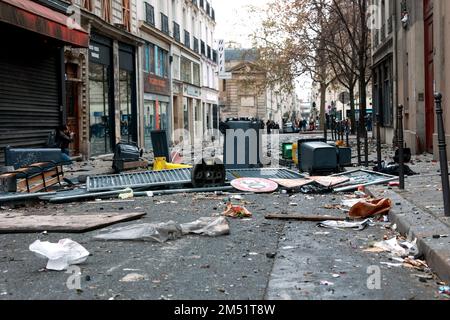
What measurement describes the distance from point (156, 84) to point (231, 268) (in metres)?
28.7

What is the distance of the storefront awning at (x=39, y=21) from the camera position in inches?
515

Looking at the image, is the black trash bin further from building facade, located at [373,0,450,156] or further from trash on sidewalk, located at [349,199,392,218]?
trash on sidewalk, located at [349,199,392,218]

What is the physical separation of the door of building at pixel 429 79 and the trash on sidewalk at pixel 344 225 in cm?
1115

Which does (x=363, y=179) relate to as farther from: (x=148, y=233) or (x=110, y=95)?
(x=110, y=95)

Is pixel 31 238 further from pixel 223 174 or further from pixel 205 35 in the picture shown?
pixel 205 35

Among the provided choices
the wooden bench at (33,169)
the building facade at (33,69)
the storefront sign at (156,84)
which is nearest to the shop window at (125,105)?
the storefront sign at (156,84)

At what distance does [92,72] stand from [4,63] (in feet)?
24.2

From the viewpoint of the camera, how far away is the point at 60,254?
4.95 metres

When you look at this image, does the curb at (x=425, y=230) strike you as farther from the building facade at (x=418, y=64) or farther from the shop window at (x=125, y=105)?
the shop window at (x=125, y=105)

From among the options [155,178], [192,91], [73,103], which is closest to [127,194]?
[155,178]

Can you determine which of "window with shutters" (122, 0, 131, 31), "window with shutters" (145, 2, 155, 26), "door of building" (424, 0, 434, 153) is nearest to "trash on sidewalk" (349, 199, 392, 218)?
Answer: "door of building" (424, 0, 434, 153)

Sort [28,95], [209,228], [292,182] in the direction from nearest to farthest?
[209,228]
[292,182]
[28,95]
